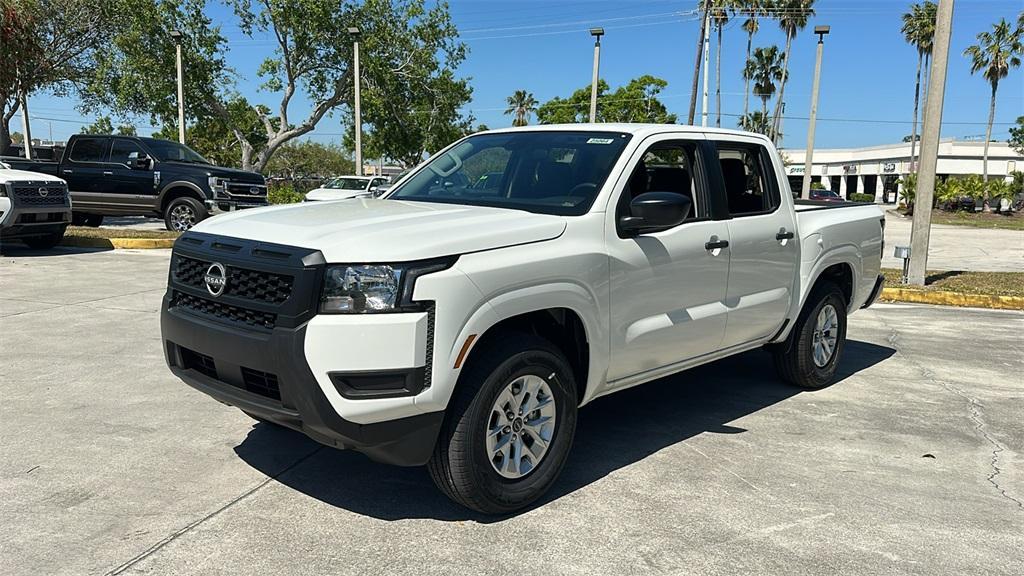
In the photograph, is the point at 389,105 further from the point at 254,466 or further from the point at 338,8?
the point at 254,466

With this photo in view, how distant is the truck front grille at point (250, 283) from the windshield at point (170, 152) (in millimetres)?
13639

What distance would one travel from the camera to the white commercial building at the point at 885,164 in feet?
237

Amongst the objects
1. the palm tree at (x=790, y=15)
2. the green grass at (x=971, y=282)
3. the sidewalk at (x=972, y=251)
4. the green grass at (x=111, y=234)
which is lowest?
the sidewalk at (x=972, y=251)

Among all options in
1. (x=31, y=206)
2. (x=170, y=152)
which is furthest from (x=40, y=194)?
(x=170, y=152)

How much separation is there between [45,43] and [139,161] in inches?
713

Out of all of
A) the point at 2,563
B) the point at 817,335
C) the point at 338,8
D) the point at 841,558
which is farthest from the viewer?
the point at 338,8

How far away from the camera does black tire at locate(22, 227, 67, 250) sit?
44.7 ft

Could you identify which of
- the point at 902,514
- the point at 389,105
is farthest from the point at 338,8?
the point at 902,514

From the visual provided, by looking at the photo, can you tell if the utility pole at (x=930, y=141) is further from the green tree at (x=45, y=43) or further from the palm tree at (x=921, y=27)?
the palm tree at (x=921, y=27)

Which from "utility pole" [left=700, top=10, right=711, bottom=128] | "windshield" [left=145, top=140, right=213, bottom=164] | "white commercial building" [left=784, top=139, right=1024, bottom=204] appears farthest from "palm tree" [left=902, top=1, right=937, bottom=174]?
"windshield" [left=145, top=140, right=213, bottom=164]

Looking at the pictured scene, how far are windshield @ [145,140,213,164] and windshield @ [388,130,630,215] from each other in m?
12.7

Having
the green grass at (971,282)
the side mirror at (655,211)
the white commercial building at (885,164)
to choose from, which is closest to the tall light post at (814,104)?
the green grass at (971,282)

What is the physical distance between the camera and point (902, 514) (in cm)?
392

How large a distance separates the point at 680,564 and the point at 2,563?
8.83 ft
